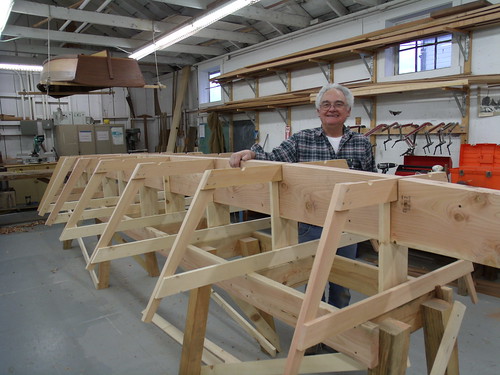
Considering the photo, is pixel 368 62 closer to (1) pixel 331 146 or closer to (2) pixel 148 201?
(1) pixel 331 146

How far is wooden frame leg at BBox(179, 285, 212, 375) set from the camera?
147cm

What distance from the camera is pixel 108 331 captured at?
2.56 meters

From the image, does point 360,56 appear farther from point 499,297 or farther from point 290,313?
point 290,313

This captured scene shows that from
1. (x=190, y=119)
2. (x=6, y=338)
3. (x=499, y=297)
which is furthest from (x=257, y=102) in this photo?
(x=6, y=338)

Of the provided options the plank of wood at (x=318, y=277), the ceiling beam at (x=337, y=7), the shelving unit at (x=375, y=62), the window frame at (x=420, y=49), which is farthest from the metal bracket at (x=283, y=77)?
the plank of wood at (x=318, y=277)

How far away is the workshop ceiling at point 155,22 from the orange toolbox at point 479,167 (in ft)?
7.48

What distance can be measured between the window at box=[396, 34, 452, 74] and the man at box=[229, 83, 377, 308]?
265cm

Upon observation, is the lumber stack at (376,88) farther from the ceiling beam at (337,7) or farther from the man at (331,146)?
the man at (331,146)

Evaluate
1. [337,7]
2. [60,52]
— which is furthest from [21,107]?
[337,7]

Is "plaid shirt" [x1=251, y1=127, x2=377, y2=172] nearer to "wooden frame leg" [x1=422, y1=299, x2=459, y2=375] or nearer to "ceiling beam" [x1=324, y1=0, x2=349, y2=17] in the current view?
"wooden frame leg" [x1=422, y1=299, x2=459, y2=375]

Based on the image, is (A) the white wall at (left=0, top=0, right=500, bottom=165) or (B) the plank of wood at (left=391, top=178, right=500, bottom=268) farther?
(A) the white wall at (left=0, top=0, right=500, bottom=165)

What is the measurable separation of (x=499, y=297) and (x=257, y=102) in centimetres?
398

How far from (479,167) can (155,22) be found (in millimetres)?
4589

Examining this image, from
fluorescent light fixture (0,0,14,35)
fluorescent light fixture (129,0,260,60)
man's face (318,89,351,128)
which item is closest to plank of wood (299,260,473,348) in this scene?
man's face (318,89,351,128)
